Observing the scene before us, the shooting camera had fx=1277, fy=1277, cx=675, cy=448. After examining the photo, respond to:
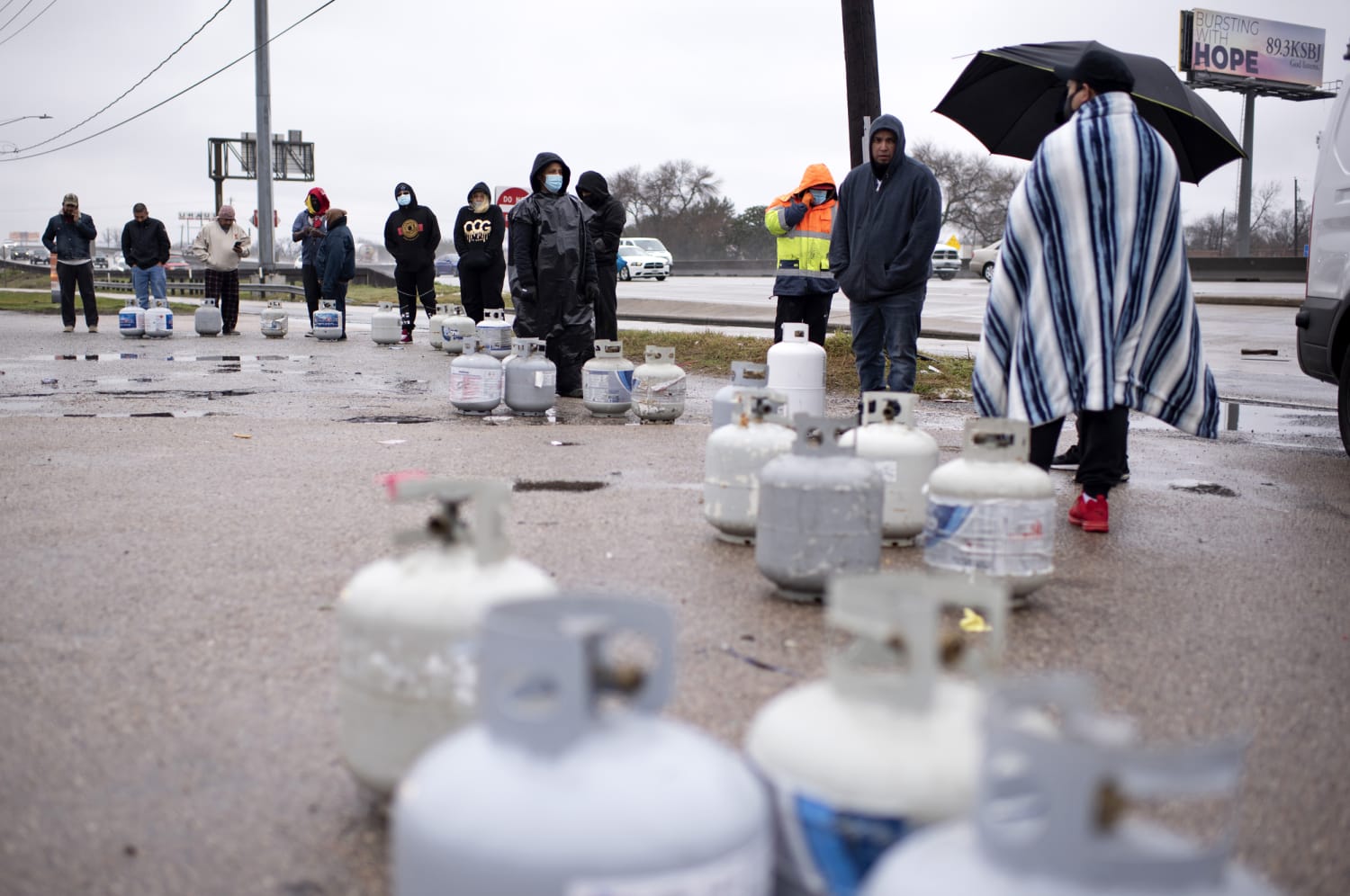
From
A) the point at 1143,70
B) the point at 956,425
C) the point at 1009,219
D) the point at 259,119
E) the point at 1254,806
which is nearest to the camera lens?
the point at 1254,806

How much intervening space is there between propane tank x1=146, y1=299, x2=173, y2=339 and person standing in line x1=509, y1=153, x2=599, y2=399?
10232mm

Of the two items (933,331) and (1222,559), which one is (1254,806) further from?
(933,331)

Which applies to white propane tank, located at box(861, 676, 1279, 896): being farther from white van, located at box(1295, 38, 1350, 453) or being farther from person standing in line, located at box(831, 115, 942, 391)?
white van, located at box(1295, 38, 1350, 453)

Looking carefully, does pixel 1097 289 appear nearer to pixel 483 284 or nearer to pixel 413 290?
pixel 483 284

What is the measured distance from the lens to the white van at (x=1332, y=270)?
7.73 metres

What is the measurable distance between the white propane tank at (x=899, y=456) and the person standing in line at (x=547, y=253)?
5.64 m

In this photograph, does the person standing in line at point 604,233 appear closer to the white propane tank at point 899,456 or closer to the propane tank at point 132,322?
the white propane tank at point 899,456

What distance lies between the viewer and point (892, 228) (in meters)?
8.24

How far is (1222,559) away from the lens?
17.1 ft

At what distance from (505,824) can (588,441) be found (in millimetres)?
6754

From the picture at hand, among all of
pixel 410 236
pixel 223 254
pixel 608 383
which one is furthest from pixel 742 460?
pixel 223 254

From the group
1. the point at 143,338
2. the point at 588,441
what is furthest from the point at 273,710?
the point at 143,338

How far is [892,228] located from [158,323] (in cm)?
1396

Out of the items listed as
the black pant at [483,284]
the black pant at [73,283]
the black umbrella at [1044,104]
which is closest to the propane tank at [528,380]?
the black umbrella at [1044,104]
